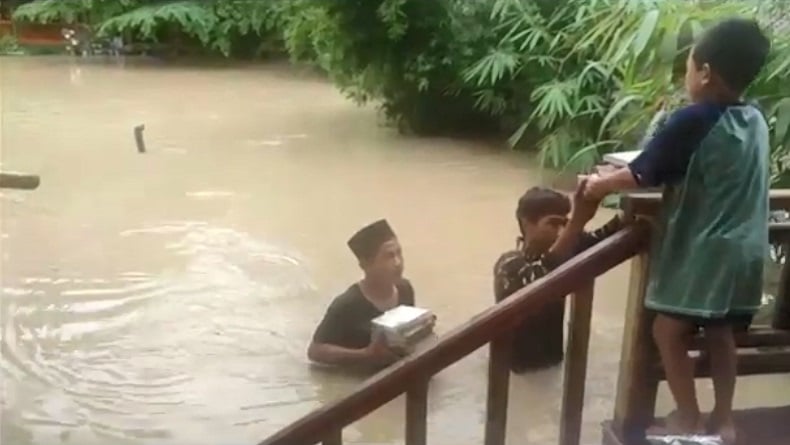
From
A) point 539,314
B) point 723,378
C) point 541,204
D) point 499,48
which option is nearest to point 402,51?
point 499,48

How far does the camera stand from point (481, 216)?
2070mm

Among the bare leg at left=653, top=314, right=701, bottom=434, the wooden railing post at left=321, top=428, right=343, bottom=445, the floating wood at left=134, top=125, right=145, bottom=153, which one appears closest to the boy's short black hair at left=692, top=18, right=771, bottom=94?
the bare leg at left=653, top=314, right=701, bottom=434

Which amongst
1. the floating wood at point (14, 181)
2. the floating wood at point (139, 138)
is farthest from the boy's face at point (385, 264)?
the floating wood at point (139, 138)

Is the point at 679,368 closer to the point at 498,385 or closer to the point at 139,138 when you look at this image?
the point at 498,385

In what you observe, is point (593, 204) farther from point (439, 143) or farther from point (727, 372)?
point (439, 143)

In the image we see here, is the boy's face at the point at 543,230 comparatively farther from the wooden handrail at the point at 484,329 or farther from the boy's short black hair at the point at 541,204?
the wooden handrail at the point at 484,329

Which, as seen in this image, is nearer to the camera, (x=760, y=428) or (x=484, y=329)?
(x=484, y=329)

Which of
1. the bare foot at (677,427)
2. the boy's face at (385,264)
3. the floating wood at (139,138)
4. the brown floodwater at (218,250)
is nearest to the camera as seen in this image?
the bare foot at (677,427)

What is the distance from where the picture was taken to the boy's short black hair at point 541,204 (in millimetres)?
1379

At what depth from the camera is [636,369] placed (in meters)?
1.18

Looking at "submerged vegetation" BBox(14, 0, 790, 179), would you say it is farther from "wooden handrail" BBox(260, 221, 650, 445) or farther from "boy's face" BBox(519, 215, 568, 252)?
"wooden handrail" BBox(260, 221, 650, 445)

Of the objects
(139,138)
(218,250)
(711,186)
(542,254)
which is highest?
(711,186)

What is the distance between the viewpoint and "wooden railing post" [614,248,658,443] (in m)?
Result: 1.15

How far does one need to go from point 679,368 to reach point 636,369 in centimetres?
5
